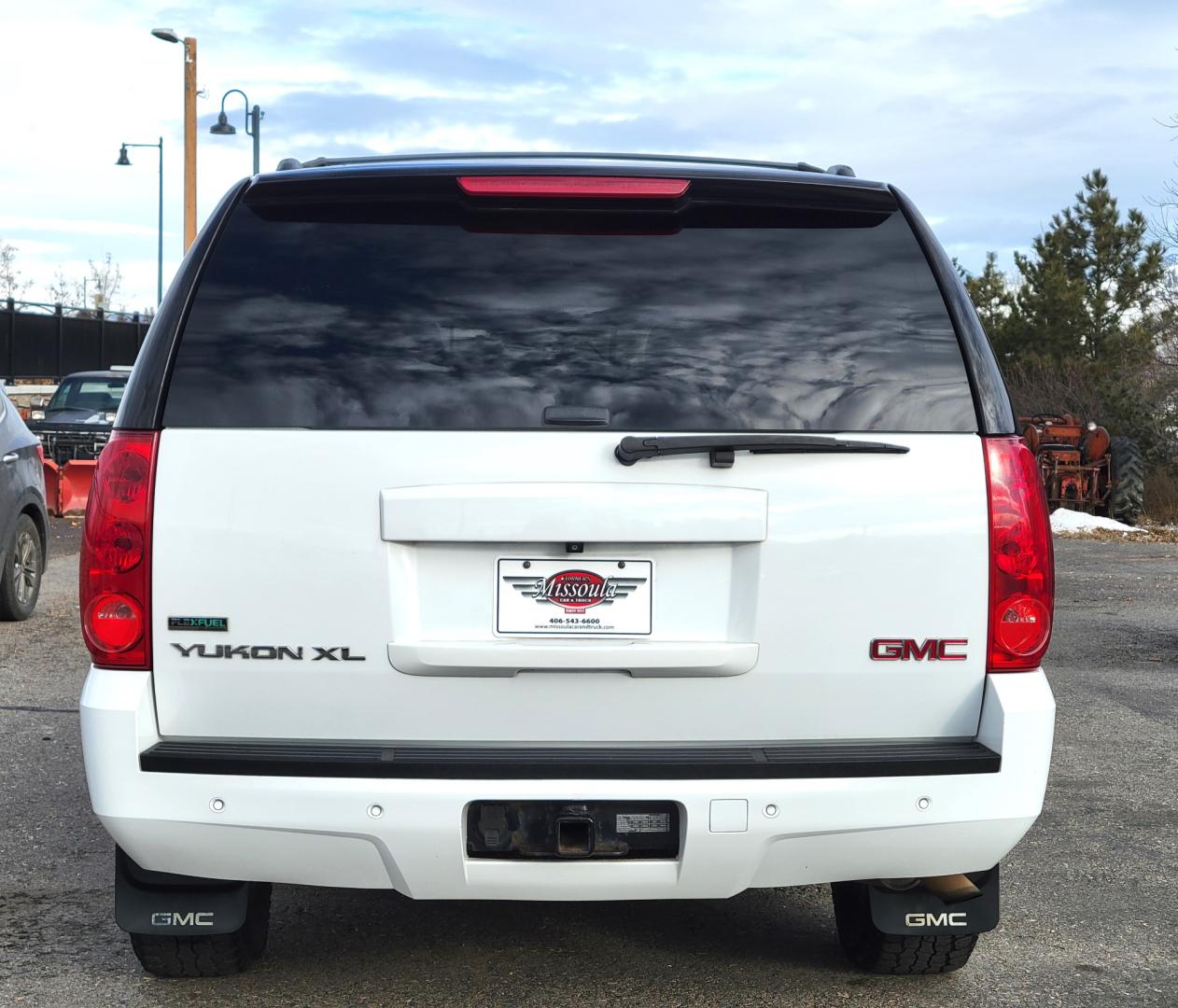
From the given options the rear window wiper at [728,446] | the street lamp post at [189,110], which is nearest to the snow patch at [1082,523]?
the street lamp post at [189,110]

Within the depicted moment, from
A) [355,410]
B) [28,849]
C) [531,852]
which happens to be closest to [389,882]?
[531,852]

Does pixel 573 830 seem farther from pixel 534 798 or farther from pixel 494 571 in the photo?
pixel 494 571

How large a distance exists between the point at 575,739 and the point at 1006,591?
0.99m

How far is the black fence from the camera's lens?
38750 mm

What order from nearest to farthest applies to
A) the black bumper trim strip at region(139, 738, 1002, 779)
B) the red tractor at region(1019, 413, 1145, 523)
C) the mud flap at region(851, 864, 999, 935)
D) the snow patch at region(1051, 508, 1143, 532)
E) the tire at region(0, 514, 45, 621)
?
the black bumper trim strip at region(139, 738, 1002, 779) → the mud flap at region(851, 864, 999, 935) → the tire at region(0, 514, 45, 621) → the snow patch at region(1051, 508, 1143, 532) → the red tractor at region(1019, 413, 1145, 523)

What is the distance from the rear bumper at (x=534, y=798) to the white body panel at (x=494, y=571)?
116 mm

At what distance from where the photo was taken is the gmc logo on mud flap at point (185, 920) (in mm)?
3564

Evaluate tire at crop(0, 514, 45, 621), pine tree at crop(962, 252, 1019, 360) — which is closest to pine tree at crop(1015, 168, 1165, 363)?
pine tree at crop(962, 252, 1019, 360)

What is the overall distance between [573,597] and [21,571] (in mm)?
7916

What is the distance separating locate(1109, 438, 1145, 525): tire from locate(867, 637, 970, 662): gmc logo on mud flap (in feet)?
61.7

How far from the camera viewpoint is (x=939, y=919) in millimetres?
3674

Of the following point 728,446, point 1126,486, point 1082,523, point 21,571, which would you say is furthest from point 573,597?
point 1126,486

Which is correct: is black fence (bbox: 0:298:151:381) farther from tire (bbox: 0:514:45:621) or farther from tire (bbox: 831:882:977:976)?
tire (bbox: 831:882:977:976)

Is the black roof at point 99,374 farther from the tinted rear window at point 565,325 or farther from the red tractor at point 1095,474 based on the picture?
the tinted rear window at point 565,325
